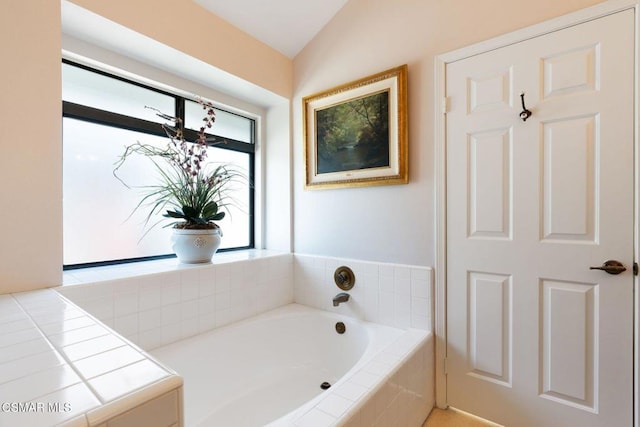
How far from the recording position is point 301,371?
6.23 feet

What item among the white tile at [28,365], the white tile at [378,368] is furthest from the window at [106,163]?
the white tile at [378,368]

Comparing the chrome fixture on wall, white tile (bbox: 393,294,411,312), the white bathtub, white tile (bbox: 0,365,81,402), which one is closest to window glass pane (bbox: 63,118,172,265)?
the white bathtub

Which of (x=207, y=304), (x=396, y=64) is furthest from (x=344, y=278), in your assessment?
(x=396, y=64)

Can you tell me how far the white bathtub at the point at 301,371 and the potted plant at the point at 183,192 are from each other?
56cm

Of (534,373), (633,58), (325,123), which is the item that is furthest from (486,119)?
(534,373)

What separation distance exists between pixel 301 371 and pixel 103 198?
1651mm

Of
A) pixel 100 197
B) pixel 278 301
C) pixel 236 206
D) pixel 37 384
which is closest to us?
pixel 37 384

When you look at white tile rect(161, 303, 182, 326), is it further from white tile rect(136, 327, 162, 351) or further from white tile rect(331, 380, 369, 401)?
white tile rect(331, 380, 369, 401)

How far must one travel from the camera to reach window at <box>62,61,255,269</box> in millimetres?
1619

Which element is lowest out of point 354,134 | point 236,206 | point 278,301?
point 278,301

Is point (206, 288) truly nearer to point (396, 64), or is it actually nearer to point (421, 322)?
point (421, 322)

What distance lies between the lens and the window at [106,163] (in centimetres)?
162

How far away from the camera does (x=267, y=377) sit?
1.81 m

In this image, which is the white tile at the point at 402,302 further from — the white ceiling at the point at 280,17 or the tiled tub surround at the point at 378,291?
the white ceiling at the point at 280,17
